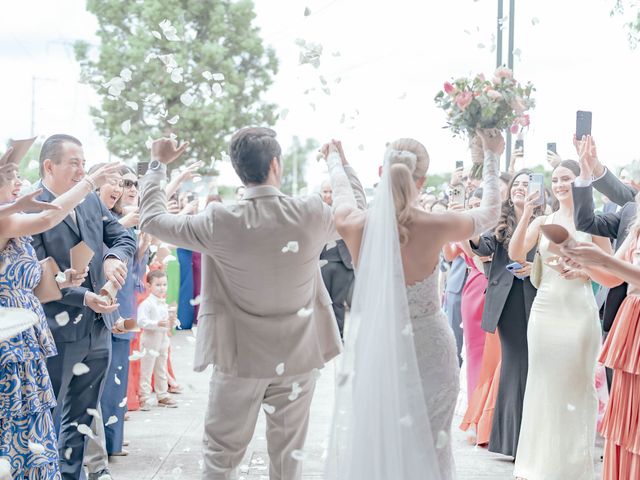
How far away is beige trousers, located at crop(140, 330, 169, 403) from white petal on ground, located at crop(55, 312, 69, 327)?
3496mm

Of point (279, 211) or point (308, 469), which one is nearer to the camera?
point (279, 211)

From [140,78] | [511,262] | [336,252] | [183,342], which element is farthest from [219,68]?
[511,262]

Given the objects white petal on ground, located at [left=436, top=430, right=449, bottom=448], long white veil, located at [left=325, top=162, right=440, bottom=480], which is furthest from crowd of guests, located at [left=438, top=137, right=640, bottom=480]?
white petal on ground, located at [left=436, top=430, right=449, bottom=448]

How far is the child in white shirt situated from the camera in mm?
8570

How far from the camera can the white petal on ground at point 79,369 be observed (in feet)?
17.0

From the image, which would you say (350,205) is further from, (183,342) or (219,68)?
(219,68)

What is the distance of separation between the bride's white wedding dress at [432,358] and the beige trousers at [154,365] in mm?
4784

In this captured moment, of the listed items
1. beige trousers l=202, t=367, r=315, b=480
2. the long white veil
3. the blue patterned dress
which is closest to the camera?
the long white veil

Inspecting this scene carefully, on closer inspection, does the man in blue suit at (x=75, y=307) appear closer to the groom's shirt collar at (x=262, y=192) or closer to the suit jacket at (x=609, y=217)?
the groom's shirt collar at (x=262, y=192)

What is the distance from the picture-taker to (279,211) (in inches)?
165

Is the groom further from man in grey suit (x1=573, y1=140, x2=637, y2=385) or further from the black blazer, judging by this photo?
the black blazer

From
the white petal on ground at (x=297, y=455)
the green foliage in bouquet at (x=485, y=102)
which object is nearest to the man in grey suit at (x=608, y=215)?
the green foliage in bouquet at (x=485, y=102)

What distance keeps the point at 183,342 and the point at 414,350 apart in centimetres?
960

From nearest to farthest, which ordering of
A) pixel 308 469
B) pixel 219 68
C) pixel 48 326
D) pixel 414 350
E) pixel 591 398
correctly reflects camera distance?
pixel 414 350, pixel 48 326, pixel 591 398, pixel 308 469, pixel 219 68
